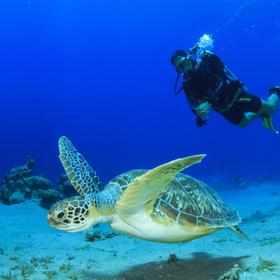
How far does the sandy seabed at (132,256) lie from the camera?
4.42 m

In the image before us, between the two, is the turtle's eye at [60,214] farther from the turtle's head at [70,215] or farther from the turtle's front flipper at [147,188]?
the turtle's front flipper at [147,188]

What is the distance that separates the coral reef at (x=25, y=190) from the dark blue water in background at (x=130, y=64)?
49351 millimetres

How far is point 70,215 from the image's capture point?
3.95m

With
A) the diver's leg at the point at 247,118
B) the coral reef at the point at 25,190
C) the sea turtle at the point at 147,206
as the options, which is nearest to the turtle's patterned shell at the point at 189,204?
the sea turtle at the point at 147,206

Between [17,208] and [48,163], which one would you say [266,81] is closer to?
[48,163]

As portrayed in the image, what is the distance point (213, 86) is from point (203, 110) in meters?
0.69

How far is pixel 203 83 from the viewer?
7000mm

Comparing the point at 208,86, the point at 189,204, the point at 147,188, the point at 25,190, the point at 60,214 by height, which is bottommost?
the point at 147,188

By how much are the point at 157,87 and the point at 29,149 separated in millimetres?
77880

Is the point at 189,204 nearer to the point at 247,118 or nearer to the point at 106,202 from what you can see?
the point at 106,202

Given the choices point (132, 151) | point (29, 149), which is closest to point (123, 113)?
point (132, 151)

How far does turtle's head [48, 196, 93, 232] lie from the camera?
391 cm

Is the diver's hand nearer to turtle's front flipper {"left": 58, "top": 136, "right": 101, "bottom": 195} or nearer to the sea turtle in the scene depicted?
the sea turtle

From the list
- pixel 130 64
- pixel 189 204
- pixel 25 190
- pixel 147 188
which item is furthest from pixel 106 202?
pixel 130 64
